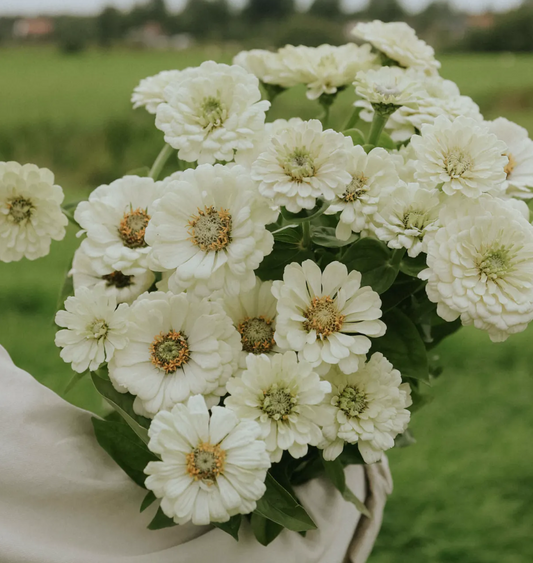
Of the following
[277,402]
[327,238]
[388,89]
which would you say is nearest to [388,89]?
[388,89]

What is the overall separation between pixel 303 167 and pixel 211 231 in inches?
2.4

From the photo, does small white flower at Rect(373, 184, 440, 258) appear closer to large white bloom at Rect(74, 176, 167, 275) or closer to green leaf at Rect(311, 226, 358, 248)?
green leaf at Rect(311, 226, 358, 248)

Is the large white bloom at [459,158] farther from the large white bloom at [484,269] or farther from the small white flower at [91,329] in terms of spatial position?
the small white flower at [91,329]

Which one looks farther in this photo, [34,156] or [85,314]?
[34,156]

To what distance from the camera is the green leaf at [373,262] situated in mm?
395

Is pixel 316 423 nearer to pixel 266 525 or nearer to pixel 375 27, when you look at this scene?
pixel 266 525

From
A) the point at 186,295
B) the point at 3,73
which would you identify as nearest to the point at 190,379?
the point at 186,295

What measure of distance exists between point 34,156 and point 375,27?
3.89ft

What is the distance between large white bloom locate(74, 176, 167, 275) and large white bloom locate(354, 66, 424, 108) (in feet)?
0.45

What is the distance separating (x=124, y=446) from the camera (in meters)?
0.45

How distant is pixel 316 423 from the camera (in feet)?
1.15

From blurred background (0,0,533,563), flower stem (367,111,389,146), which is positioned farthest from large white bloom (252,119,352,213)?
blurred background (0,0,533,563)

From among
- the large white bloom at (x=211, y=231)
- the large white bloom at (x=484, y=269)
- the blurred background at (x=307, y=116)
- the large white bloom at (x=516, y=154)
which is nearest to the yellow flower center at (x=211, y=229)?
the large white bloom at (x=211, y=231)

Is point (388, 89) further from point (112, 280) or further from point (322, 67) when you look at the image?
point (112, 280)
